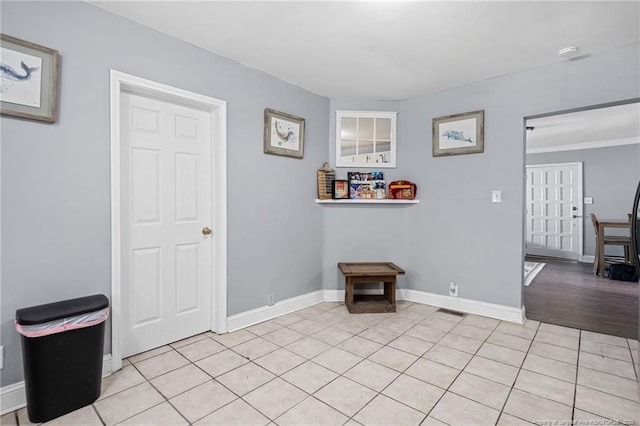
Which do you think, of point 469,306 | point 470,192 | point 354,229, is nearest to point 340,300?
point 354,229

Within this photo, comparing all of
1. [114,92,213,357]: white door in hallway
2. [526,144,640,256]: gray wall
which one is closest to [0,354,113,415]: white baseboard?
[114,92,213,357]: white door in hallway

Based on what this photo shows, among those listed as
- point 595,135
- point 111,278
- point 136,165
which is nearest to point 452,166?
point 136,165

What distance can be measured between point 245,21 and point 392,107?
217 cm

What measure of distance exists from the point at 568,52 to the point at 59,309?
159 inches

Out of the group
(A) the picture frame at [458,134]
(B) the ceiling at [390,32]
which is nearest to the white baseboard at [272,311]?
(A) the picture frame at [458,134]

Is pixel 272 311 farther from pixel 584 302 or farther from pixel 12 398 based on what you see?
pixel 584 302

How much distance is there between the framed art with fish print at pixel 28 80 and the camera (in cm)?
170

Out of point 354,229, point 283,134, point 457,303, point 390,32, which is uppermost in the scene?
point 390,32

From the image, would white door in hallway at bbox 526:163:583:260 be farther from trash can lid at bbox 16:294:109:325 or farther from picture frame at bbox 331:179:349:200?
trash can lid at bbox 16:294:109:325

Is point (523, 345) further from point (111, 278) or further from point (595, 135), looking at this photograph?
point (595, 135)

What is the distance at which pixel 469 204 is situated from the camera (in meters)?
3.38

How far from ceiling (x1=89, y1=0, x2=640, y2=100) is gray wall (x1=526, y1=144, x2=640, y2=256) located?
16.4ft

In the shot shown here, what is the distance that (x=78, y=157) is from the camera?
1973mm

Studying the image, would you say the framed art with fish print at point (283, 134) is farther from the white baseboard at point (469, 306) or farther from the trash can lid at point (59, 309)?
the white baseboard at point (469, 306)
